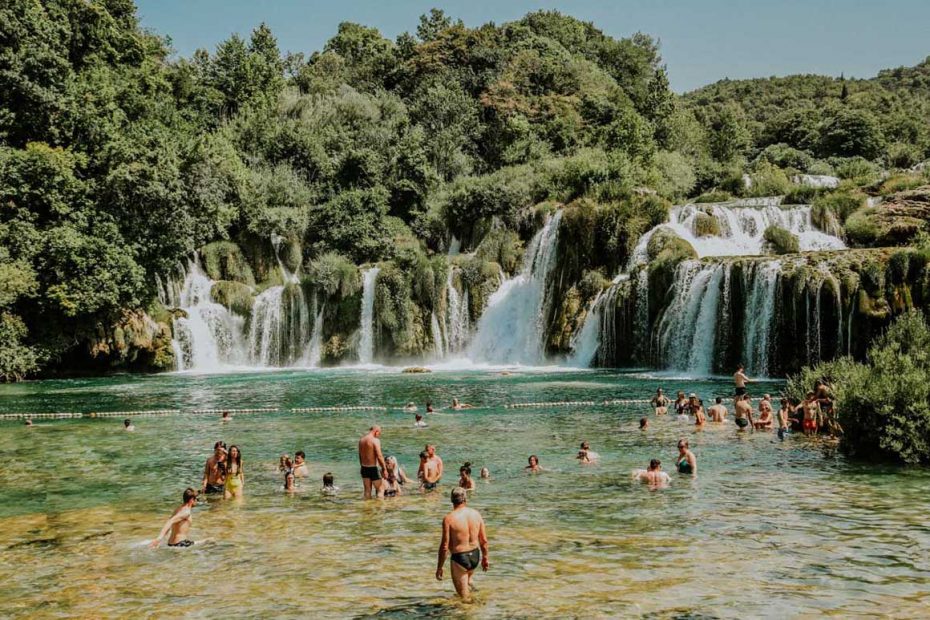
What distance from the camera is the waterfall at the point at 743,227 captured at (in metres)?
42.8

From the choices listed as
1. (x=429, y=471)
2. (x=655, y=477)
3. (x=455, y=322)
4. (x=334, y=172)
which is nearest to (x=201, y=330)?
(x=455, y=322)

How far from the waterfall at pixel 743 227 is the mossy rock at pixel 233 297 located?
84.7 ft

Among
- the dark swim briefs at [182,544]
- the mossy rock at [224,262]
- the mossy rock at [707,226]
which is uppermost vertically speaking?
the mossy rock at [707,226]

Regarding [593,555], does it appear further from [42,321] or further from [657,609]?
[42,321]

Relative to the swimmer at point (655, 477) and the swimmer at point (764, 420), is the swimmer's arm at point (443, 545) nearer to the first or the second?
the swimmer at point (655, 477)

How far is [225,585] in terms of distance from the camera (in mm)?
10531

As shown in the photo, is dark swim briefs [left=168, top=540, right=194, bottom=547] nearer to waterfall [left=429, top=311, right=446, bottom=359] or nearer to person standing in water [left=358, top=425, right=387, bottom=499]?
person standing in water [left=358, top=425, right=387, bottom=499]

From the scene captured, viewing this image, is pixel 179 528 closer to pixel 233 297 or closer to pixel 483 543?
pixel 483 543

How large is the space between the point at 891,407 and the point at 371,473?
35.0ft

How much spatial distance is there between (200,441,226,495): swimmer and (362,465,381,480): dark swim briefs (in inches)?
116

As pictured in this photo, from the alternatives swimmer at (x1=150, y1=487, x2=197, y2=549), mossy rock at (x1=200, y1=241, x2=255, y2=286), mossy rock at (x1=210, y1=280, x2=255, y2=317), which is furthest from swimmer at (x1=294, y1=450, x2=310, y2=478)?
mossy rock at (x1=200, y1=241, x2=255, y2=286)

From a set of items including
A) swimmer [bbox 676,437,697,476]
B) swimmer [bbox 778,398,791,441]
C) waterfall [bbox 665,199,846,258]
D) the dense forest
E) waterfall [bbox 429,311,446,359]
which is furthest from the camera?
waterfall [bbox 429,311,446,359]

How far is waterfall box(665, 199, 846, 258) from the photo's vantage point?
42.8 meters

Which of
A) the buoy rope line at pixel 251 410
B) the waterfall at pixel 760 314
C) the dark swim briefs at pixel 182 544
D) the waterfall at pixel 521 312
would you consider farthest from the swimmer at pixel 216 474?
the waterfall at pixel 521 312
